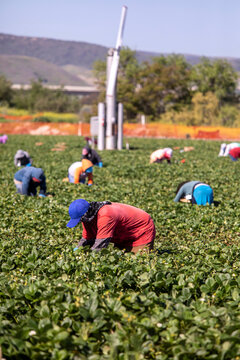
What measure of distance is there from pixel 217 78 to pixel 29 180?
233 ft

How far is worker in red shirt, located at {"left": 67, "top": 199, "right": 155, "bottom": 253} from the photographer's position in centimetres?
636

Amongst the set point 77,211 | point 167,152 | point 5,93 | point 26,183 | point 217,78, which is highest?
point 217,78

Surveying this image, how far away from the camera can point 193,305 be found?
461 cm

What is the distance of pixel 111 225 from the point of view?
251 inches

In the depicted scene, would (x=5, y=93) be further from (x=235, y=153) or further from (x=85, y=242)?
(x=85, y=242)

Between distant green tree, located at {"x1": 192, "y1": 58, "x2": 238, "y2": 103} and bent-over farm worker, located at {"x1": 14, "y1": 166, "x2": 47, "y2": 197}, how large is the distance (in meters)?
68.7

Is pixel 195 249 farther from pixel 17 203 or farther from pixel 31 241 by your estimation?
pixel 17 203

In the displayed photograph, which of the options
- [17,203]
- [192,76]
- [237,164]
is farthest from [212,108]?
[17,203]

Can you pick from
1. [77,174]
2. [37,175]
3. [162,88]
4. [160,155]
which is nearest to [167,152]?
[160,155]

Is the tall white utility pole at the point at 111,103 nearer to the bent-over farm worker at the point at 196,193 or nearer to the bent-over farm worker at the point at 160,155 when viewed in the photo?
the bent-over farm worker at the point at 160,155

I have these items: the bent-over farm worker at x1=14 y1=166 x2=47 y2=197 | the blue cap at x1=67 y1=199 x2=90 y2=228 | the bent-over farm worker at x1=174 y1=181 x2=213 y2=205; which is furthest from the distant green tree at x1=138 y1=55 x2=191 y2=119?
the blue cap at x1=67 y1=199 x2=90 y2=228

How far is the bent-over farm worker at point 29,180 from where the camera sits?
12352 mm

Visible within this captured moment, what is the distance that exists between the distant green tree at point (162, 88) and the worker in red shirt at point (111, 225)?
6877 centimetres

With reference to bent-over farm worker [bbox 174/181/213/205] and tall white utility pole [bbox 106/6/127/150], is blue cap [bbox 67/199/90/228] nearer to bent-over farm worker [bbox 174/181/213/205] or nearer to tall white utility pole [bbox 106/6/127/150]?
bent-over farm worker [bbox 174/181/213/205]
